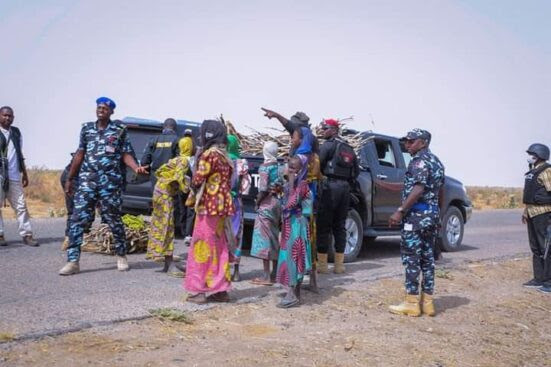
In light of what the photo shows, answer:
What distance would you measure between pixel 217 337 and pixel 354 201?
474cm

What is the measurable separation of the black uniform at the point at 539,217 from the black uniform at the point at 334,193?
2419mm

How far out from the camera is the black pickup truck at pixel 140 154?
34.3ft

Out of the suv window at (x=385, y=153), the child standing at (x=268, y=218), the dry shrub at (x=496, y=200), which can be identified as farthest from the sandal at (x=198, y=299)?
the dry shrub at (x=496, y=200)

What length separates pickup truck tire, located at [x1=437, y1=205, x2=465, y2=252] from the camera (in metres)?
11.5

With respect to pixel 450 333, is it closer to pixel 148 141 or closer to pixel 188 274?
pixel 188 274

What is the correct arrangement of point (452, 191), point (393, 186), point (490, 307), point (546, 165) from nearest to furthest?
point (490, 307)
point (546, 165)
point (393, 186)
point (452, 191)

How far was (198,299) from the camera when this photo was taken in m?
6.29

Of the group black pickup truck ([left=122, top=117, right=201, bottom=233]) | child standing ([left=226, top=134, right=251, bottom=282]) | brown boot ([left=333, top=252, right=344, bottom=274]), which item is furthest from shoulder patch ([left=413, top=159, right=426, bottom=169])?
black pickup truck ([left=122, top=117, right=201, bottom=233])

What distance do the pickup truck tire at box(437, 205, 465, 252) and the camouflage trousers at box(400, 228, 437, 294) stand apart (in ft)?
16.6

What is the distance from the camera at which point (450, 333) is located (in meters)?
6.05

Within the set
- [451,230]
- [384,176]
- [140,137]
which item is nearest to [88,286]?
[140,137]

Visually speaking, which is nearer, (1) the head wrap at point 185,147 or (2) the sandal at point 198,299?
(2) the sandal at point 198,299

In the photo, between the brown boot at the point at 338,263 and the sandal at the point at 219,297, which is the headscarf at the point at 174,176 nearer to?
the sandal at the point at 219,297

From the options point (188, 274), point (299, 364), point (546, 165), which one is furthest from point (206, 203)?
point (546, 165)
